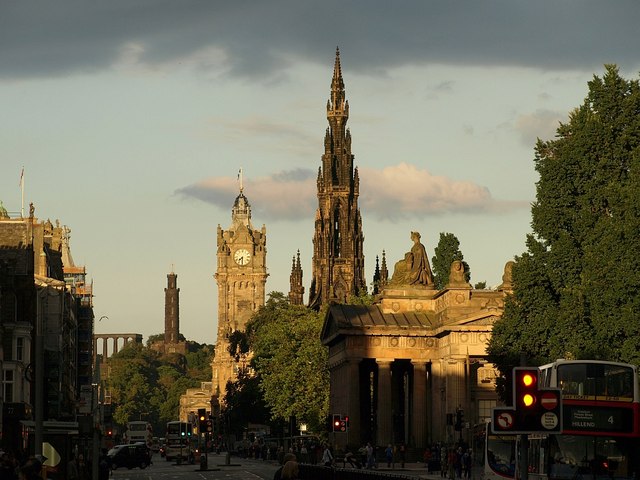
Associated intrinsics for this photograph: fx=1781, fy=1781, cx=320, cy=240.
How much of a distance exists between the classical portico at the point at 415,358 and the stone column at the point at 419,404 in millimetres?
72

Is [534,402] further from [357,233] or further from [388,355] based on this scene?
[357,233]

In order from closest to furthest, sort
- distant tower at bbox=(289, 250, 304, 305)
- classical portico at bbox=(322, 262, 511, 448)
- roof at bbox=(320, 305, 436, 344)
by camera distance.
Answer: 1. classical portico at bbox=(322, 262, 511, 448)
2. roof at bbox=(320, 305, 436, 344)
3. distant tower at bbox=(289, 250, 304, 305)

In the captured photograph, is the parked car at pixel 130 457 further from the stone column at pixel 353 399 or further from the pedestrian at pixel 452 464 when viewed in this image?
the pedestrian at pixel 452 464

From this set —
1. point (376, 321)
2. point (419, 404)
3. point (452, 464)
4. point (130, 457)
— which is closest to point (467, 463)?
point (452, 464)

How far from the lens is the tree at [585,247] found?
6334 cm

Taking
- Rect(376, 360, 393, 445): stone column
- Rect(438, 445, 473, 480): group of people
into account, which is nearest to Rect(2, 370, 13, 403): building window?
Rect(438, 445, 473, 480): group of people

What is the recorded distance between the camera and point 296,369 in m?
151

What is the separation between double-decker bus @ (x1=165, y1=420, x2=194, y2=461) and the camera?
489 feet

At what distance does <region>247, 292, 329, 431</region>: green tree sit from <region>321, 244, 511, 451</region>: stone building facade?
969cm

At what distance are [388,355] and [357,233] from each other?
53.7 m

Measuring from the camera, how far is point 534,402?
31625mm

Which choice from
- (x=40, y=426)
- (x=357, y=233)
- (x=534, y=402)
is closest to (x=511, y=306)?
(x=40, y=426)

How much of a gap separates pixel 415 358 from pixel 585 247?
62.3m

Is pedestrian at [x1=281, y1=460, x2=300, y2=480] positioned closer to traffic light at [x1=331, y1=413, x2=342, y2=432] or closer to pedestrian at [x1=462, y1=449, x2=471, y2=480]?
pedestrian at [x1=462, y1=449, x2=471, y2=480]
